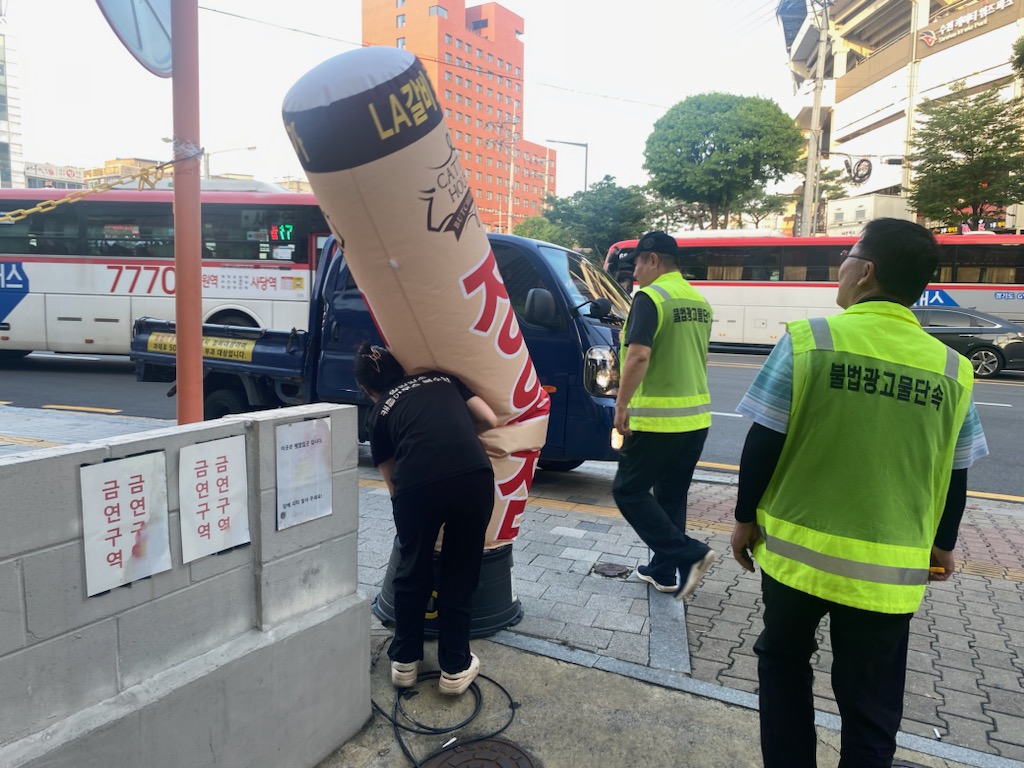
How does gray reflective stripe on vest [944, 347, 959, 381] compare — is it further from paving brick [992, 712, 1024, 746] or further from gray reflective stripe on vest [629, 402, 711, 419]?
gray reflective stripe on vest [629, 402, 711, 419]

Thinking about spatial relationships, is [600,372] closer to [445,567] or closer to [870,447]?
[445,567]

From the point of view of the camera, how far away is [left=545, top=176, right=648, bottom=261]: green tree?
32969 mm

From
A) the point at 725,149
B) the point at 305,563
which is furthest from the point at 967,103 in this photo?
the point at 305,563

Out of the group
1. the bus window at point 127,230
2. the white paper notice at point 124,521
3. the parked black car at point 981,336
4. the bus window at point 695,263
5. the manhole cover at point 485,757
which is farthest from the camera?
the bus window at point 695,263

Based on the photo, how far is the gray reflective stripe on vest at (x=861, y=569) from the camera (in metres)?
1.96

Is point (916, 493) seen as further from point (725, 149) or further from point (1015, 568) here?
point (725, 149)

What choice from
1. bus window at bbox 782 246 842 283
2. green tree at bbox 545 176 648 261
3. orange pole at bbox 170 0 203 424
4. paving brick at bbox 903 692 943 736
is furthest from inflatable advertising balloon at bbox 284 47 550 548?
green tree at bbox 545 176 648 261

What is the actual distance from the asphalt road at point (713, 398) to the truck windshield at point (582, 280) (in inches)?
79.5

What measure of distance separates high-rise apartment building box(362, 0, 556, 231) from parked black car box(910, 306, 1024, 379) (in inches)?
2662

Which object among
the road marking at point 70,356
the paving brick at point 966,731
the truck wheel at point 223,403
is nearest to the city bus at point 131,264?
the road marking at point 70,356

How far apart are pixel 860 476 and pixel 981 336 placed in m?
15.8

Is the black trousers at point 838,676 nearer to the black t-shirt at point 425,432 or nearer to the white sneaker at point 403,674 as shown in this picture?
the black t-shirt at point 425,432

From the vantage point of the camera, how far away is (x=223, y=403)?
23.5 feet

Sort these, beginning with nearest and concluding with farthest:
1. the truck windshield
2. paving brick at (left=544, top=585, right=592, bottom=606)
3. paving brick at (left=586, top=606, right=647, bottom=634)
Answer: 1. paving brick at (left=586, top=606, right=647, bottom=634)
2. paving brick at (left=544, top=585, right=592, bottom=606)
3. the truck windshield
